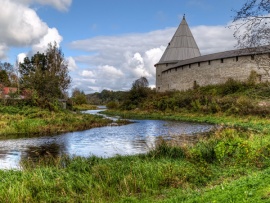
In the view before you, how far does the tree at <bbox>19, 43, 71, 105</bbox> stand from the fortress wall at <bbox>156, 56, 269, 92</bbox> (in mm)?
13240

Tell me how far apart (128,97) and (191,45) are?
13.3 meters

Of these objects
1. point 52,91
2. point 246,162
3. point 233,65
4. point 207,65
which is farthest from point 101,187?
point 207,65

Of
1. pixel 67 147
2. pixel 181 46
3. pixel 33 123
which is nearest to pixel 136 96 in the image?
pixel 181 46

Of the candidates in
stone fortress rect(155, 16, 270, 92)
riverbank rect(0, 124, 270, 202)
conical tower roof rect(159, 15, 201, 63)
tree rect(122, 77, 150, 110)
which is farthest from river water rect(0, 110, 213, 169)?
conical tower roof rect(159, 15, 201, 63)

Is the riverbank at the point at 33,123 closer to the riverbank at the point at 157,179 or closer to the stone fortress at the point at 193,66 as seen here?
the riverbank at the point at 157,179

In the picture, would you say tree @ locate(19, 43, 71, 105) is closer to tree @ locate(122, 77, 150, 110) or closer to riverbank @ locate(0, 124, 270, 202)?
tree @ locate(122, 77, 150, 110)

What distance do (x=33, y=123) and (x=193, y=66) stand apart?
941 inches

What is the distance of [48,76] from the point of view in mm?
32000

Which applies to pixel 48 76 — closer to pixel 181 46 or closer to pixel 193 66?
pixel 193 66

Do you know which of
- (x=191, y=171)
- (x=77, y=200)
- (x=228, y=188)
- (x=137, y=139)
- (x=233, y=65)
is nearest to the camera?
(x=228, y=188)

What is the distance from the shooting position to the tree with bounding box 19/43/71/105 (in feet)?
98.0

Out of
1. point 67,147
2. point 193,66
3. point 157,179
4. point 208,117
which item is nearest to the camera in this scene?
point 157,179

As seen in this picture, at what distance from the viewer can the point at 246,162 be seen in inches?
299

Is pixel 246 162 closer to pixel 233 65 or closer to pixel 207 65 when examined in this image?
pixel 233 65
